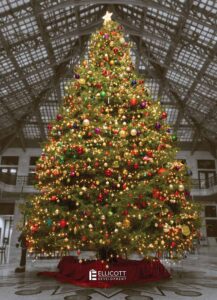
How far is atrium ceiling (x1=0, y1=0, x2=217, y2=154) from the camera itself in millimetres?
16109

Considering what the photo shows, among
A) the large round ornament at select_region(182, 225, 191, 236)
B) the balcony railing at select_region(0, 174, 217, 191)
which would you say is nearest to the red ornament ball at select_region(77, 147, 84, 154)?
the large round ornament at select_region(182, 225, 191, 236)

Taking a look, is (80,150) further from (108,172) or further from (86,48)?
(86,48)

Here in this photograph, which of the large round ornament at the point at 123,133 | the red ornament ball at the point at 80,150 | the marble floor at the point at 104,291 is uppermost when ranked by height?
the large round ornament at the point at 123,133

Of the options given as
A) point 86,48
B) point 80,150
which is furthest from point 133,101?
point 86,48

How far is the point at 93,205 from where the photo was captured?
6285 mm

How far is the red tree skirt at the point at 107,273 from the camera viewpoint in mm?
6359

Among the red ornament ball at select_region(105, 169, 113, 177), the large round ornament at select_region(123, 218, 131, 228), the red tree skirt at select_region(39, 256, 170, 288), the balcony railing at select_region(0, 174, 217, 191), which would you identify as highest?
the balcony railing at select_region(0, 174, 217, 191)

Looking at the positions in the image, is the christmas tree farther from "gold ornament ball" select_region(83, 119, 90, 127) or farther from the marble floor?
the marble floor

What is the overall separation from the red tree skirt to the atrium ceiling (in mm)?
12541

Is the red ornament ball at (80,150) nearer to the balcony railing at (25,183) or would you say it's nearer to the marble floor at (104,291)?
the marble floor at (104,291)

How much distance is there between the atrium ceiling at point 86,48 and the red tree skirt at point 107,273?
12.5 metres

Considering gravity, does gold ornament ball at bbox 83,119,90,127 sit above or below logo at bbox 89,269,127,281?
above

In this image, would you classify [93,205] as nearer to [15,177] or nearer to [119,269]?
[119,269]

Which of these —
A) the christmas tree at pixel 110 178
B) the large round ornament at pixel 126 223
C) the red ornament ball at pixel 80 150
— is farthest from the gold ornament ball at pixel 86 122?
the large round ornament at pixel 126 223
